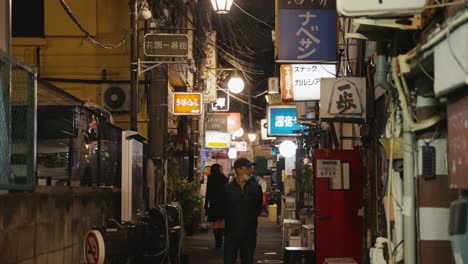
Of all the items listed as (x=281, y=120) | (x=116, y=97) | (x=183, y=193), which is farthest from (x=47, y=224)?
(x=281, y=120)

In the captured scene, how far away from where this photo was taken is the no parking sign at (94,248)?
9.09 meters

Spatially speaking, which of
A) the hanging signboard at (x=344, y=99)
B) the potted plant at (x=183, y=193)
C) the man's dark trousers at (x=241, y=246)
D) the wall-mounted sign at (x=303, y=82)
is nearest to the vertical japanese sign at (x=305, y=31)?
the hanging signboard at (x=344, y=99)

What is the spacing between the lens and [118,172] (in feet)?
50.4

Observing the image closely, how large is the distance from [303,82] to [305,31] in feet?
16.7

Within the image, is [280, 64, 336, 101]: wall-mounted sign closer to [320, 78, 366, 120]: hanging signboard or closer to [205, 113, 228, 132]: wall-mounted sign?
[320, 78, 366, 120]: hanging signboard

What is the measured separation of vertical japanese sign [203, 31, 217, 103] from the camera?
98.6 ft

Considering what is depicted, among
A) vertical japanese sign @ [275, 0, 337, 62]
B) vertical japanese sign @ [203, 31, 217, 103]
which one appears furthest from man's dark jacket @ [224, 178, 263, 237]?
vertical japanese sign @ [203, 31, 217, 103]

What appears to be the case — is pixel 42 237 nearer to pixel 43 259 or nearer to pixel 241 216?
pixel 43 259

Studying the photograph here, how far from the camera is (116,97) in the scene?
19609mm

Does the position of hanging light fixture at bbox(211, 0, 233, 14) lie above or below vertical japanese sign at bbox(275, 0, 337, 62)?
above

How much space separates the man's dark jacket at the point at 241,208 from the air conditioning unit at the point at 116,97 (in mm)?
9020

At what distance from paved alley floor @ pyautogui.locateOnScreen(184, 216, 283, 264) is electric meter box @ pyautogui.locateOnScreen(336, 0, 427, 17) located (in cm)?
972

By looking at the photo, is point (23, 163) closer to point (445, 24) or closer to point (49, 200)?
point (49, 200)

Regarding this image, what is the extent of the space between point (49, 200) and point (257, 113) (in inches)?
1774
